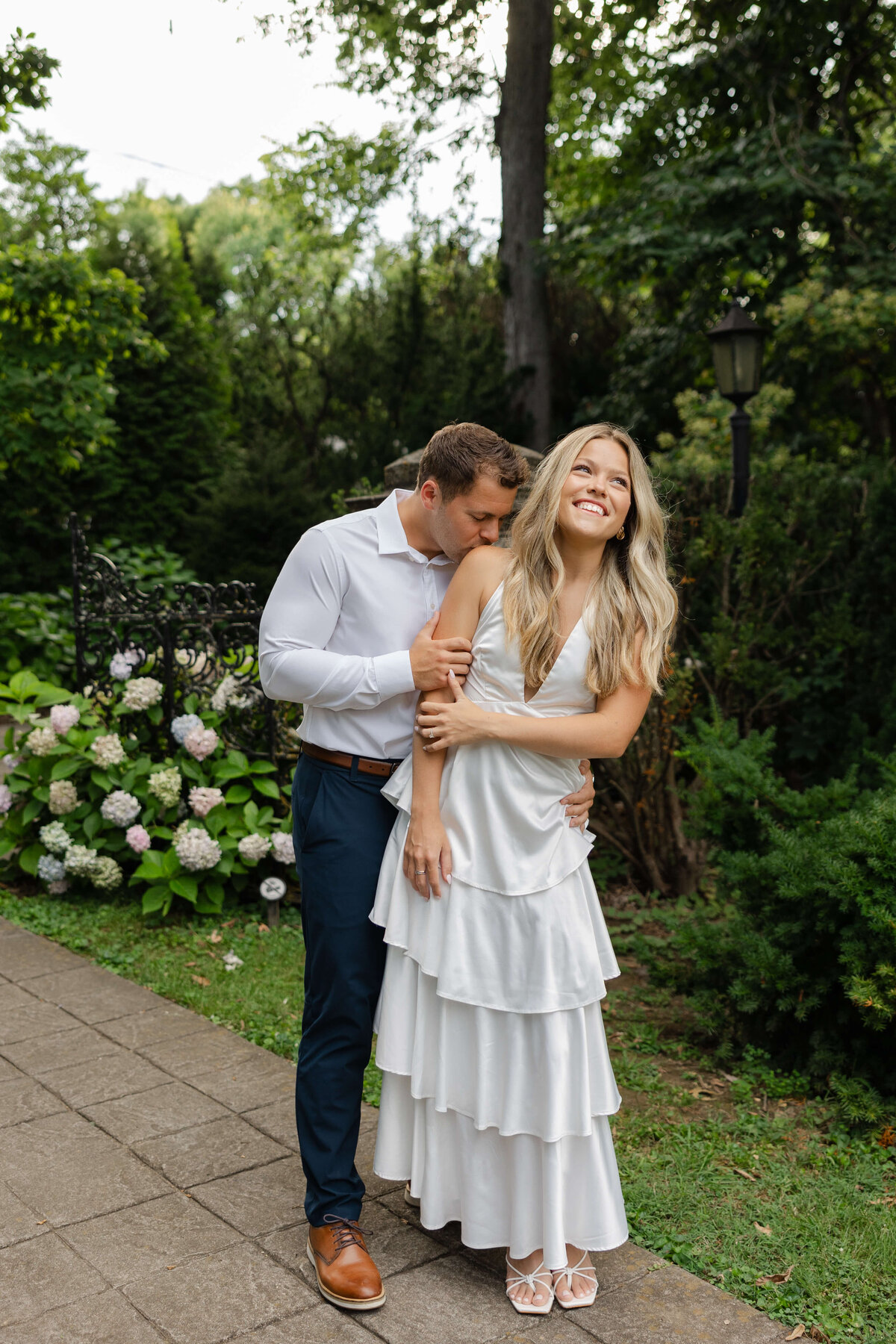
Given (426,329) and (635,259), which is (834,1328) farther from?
(426,329)

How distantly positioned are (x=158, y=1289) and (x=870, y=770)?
424 cm

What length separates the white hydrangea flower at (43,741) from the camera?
550 centimetres

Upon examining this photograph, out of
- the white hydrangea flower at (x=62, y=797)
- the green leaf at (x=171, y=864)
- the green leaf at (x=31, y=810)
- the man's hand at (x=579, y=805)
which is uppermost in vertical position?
the man's hand at (x=579, y=805)

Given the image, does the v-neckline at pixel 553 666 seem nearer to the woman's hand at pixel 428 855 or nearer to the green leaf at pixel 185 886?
the woman's hand at pixel 428 855

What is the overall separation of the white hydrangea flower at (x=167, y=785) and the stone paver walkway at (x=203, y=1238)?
5.13 feet

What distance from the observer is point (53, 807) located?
540 centimetres

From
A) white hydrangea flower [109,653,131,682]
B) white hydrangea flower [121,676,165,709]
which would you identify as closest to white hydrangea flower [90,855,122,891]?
white hydrangea flower [121,676,165,709]

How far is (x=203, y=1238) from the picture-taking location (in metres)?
2.63

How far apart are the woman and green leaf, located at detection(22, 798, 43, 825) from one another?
3.61m

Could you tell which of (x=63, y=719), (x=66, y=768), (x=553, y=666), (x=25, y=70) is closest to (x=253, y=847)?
(x=66, y=768)

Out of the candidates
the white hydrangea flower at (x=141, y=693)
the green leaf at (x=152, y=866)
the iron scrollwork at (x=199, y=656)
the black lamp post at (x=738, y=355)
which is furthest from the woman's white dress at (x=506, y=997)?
the black lamp post at (x=738, y=355)

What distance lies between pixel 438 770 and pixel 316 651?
0.37 m

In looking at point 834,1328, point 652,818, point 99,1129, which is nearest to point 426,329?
point 652,818

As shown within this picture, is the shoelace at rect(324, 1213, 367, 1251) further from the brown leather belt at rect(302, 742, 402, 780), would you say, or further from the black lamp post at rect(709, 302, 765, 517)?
the black lamp post at rect(709, 302, 765, 517)
